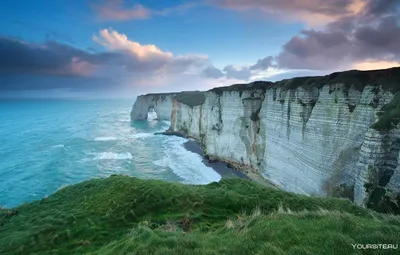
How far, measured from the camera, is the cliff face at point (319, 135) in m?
16.1

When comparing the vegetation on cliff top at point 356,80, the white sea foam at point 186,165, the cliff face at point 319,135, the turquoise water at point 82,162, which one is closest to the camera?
the cliff face at point 319,135

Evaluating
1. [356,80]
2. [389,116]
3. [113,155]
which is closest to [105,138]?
[113,155]

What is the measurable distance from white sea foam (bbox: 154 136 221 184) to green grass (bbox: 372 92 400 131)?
21389 millimetres

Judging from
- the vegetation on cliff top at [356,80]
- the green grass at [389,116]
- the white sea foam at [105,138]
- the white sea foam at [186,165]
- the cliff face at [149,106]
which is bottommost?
the white sea foam at [186,165]

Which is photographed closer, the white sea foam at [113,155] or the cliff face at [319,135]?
the cliff face at [319,135]

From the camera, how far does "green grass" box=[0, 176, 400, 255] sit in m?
6.74

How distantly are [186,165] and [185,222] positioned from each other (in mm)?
30445

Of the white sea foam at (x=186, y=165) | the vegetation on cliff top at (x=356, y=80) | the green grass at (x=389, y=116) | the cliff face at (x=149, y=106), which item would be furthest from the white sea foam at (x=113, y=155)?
the cliff face at (x=149, y=106)

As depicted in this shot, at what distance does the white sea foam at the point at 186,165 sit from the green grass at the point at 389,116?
2139 cm

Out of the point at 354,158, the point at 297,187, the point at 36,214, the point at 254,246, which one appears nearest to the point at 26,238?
the point at 36,214

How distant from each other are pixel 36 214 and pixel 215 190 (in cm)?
945

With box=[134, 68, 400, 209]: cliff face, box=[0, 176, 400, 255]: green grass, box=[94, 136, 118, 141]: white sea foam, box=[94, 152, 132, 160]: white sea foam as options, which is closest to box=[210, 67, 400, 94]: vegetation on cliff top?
box=[134, 68, 400, 209]: cliff face

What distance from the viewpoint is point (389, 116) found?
1633 cm

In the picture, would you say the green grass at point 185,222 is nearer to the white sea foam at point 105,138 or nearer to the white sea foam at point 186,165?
the white sea foam at point 186,165
